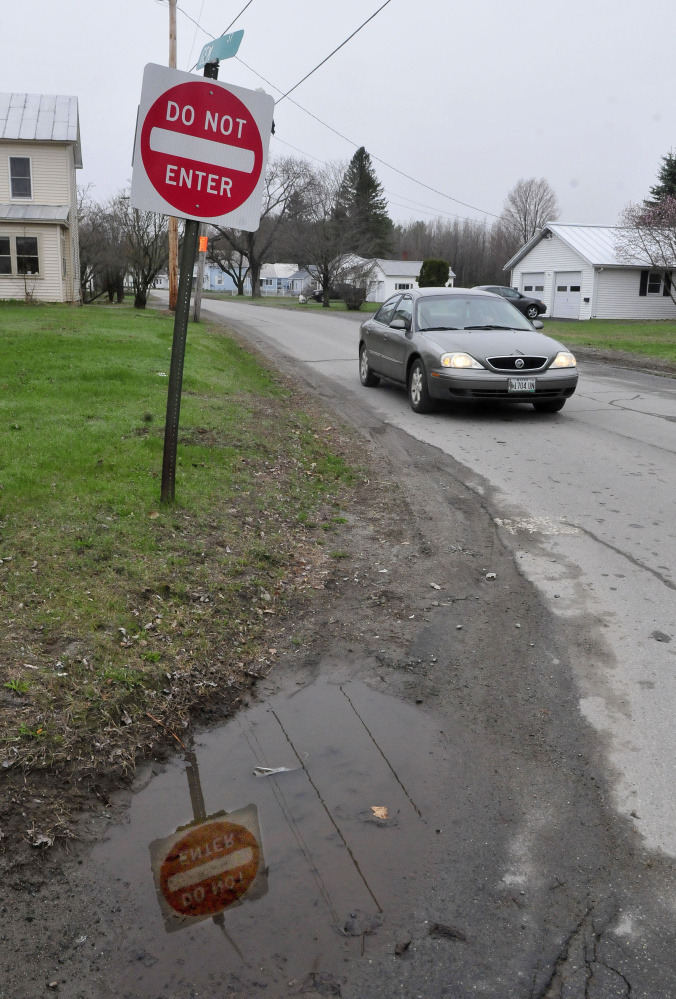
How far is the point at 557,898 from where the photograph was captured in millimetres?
2518

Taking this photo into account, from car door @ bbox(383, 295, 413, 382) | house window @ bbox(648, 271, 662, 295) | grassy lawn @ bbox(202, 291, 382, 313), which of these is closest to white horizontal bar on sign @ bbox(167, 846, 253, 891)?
car door @ bbox(383, 295, 413, 382)

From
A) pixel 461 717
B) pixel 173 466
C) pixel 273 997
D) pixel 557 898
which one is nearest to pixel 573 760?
pixel 461 717

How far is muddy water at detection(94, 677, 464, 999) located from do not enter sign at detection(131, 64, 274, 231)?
3.14 metres

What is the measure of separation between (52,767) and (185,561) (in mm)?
2039

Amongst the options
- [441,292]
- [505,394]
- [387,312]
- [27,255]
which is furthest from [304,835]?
[27,255]

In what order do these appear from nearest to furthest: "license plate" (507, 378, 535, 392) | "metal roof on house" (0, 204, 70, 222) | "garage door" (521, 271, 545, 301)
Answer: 1. "license plate" (507, 378, 535, 392)
2. "metal roof on house" (0, 204, 70, 222)
3. "garage door" (521, 271, 545, 301)

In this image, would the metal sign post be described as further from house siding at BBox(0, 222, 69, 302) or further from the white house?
the white house

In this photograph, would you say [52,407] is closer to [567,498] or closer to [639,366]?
[567,498]

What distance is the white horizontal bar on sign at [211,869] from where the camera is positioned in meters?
2.64

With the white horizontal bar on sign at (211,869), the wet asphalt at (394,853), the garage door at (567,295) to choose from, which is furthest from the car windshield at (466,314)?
the garage door at (567,295)

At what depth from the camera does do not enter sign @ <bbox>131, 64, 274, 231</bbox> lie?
5000 mm

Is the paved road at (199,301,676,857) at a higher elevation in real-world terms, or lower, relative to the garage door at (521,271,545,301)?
lower

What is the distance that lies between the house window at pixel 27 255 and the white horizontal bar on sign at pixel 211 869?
30702mm

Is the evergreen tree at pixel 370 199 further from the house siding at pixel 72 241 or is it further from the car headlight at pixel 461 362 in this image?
the car headlight at pixel 461 362
